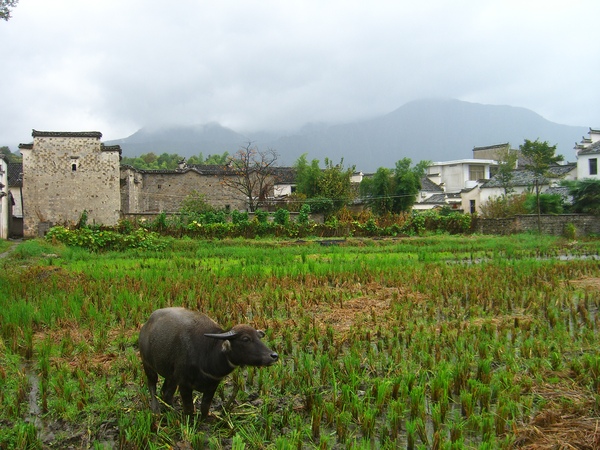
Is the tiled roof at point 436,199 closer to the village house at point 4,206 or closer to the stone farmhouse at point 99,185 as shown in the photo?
the stone farmhouse at point 99,185

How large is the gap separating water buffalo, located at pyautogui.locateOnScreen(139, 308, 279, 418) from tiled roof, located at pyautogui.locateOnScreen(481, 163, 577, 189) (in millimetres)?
34762

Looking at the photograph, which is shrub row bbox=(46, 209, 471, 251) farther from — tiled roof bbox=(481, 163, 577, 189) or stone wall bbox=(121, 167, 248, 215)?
tiled roof bbox=(481, 163, 577, 189)

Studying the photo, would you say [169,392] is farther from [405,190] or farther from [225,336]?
[405,190]

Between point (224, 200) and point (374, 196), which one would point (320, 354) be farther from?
point (224, 200)

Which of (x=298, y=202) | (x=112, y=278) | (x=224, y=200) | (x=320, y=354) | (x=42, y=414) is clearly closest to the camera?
(x=42, y=414)

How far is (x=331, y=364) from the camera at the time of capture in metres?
4.79

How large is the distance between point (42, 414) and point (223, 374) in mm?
1445

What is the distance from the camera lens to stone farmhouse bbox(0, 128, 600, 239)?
28594 mm

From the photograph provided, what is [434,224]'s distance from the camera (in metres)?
27.3

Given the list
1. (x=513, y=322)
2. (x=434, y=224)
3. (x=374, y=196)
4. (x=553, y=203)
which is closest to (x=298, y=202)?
(x=374, y=196)

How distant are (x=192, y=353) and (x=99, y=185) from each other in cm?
2739

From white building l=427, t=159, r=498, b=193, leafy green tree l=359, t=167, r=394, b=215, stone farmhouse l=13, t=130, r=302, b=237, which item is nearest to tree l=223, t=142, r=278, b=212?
leafy green tree l=359, t=167, r=394, b=215

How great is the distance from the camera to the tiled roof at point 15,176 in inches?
1327

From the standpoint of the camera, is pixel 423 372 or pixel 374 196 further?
pixel 374 196
